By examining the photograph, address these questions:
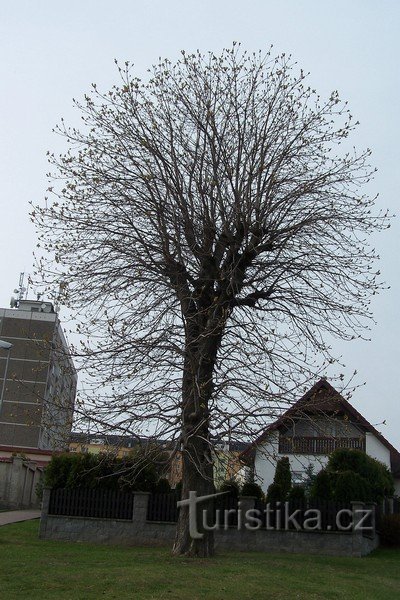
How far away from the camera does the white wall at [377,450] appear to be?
110 ft

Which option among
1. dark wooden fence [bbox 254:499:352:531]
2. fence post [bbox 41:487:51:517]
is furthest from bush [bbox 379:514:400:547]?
fence post [bbox 41:487:51:517]

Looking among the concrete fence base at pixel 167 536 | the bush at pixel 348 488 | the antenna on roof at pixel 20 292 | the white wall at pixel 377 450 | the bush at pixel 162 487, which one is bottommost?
the concrete fence base at pixel 167 536

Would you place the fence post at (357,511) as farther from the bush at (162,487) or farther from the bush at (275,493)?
the bush at (162,487)

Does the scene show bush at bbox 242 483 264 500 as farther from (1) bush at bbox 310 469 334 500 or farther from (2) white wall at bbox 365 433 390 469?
(2) white wall at bbox 365 433 390 469

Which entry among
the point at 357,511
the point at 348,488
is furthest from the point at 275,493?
the point at 357,511

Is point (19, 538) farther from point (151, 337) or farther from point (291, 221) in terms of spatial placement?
point (291, 221)

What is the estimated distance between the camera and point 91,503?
789 inches

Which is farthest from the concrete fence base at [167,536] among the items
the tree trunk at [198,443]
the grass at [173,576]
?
the tree trunk at [198,443]

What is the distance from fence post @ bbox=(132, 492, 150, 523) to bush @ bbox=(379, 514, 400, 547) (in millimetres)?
7722

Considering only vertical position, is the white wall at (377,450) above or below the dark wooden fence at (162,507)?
above

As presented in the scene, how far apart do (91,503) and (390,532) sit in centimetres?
940

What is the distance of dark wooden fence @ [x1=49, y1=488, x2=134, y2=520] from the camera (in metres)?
19.9

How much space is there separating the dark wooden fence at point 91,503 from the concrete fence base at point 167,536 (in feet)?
0.56

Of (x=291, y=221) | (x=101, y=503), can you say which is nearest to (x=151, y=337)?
(x=291, y=221)
